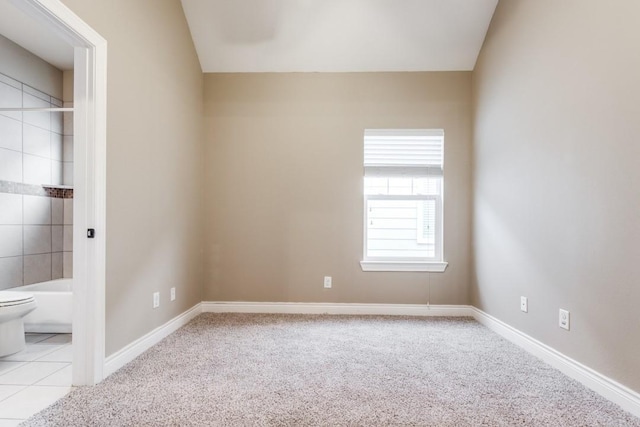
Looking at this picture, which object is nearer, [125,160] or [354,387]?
[354,387]

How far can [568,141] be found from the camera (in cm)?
229

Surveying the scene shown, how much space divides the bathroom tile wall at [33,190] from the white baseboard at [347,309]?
1671mm

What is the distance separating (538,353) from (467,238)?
4.60 feet

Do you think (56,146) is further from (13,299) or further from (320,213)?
(320,213)

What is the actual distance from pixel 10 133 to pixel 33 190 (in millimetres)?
553

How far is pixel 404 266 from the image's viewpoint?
→ 376 centimetres

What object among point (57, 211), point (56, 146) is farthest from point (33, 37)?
point (57, 211)

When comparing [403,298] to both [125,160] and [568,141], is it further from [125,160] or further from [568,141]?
[125,160]

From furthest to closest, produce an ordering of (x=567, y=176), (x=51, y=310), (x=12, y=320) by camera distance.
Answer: (x=51, y=310) < (x=12, y=320) < (x=567, y=176)

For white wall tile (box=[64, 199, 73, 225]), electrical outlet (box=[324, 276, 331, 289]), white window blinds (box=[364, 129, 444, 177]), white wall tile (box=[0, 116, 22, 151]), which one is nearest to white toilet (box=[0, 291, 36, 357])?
white wall tile (box=[64, 199, 73, 225])

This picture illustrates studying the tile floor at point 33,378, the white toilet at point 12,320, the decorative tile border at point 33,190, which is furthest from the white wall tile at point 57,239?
the white toilet at point 12,320

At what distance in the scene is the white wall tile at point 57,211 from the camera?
3.73 metres

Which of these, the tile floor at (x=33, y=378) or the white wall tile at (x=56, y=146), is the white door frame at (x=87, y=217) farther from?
the white wall tile at (x=56, y=146)

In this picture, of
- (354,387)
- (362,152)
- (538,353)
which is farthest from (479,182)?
(354,387)
